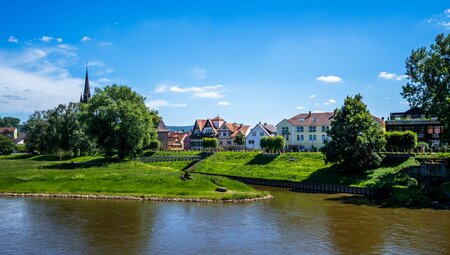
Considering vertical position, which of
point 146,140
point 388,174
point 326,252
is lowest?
point 326,252

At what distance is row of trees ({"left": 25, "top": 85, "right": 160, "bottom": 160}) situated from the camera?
82500mm

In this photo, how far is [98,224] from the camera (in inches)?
1433

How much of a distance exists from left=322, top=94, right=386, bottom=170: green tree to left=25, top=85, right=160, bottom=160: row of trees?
39852mm

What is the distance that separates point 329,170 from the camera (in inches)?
2712

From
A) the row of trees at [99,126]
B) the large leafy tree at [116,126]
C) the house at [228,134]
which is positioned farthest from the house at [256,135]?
the large leafy tree at [116,126]

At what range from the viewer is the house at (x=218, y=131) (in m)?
134

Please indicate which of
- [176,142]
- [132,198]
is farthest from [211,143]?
[132,198]

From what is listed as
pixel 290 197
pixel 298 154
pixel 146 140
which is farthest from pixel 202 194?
pixel 146 140

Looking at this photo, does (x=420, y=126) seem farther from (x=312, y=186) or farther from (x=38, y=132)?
(x=38, y=132)

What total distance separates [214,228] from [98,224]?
418 inches

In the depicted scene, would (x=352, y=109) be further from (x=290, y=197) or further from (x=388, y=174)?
(x=290, y=197)

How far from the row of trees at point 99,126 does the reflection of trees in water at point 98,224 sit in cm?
3450

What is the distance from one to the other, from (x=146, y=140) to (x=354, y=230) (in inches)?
2550

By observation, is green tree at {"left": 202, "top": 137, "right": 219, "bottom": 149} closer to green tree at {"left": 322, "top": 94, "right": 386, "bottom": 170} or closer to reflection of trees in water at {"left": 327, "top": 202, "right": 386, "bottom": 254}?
green tree at {"left": 322, "top": 94, "right": 386, "bottom": 170}
